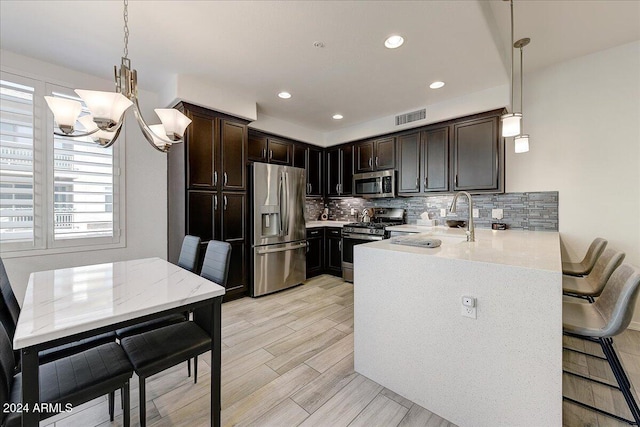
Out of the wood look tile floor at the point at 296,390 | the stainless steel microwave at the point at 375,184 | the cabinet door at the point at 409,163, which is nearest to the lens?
the wood look tile floor at the point at 296,390

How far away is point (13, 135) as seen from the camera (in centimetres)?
244

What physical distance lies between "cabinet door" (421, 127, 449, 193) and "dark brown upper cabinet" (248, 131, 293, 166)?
2.14 metres

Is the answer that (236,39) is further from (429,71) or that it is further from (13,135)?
(13,135)

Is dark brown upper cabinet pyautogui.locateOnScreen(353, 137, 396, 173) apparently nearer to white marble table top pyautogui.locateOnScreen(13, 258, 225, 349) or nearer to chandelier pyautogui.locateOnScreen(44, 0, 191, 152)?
chandelier pyautogui.locateOnScreen(44, 0, 191, 152)

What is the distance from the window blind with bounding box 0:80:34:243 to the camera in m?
2.42

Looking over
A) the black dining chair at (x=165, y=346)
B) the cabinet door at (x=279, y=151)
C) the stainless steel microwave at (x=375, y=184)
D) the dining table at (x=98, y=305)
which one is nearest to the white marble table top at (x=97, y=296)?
the dining table at (x=98, y=305)

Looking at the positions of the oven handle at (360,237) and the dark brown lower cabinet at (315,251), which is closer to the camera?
the oven handle at (360,237)

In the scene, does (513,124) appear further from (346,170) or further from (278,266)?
(278,266)

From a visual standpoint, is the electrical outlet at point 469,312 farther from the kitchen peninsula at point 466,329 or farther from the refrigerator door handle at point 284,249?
the refrigerator door handle at point 284,249

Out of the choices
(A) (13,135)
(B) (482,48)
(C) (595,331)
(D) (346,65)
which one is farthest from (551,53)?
(A) (13,135)

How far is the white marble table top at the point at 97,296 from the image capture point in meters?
1.04

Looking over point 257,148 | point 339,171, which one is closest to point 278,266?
point 257,148

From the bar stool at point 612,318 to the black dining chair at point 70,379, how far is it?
2.32 metres

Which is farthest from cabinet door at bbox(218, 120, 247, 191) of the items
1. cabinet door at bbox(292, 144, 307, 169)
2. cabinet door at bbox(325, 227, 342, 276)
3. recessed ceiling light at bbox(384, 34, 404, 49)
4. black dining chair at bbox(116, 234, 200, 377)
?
recessed ceiling light at bbox(384, 34, 404, 49)
